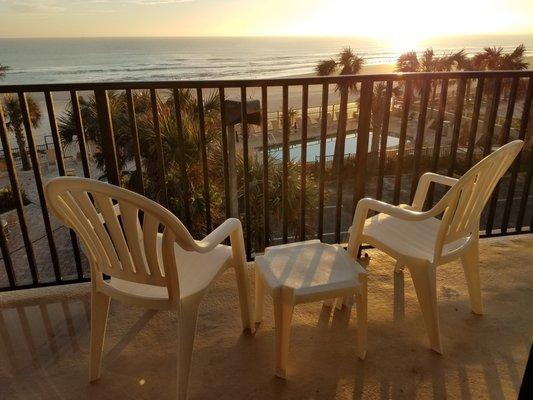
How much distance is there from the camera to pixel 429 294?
1.50 meters

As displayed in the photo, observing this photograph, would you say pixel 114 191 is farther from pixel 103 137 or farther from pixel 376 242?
pixel 376 242

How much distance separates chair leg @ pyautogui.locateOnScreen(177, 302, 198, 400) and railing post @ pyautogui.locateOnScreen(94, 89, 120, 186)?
0.94 meters

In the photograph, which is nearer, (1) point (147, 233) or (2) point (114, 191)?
(2) point (114, 191)

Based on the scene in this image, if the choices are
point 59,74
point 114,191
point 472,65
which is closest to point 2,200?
point 114,191

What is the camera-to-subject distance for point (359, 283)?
138 centimetres

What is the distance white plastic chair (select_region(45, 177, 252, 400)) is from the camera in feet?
3.65

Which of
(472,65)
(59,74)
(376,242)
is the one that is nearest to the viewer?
(376,242)

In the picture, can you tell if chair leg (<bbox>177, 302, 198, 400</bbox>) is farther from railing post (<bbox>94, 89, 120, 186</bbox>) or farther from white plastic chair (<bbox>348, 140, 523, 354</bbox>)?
railing post (<bbox>94, 89, 120, 186</bbox>)

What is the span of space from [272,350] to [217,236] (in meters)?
0.61

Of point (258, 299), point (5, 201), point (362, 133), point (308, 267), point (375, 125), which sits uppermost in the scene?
point (362, 133)

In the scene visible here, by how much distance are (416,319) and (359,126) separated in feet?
3.32

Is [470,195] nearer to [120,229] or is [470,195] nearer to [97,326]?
[120,229]

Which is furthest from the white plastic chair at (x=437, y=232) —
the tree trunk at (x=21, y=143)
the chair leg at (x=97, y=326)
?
the tree trunk at (x=21, y=143)

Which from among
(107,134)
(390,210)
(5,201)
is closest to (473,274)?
(390,210)
